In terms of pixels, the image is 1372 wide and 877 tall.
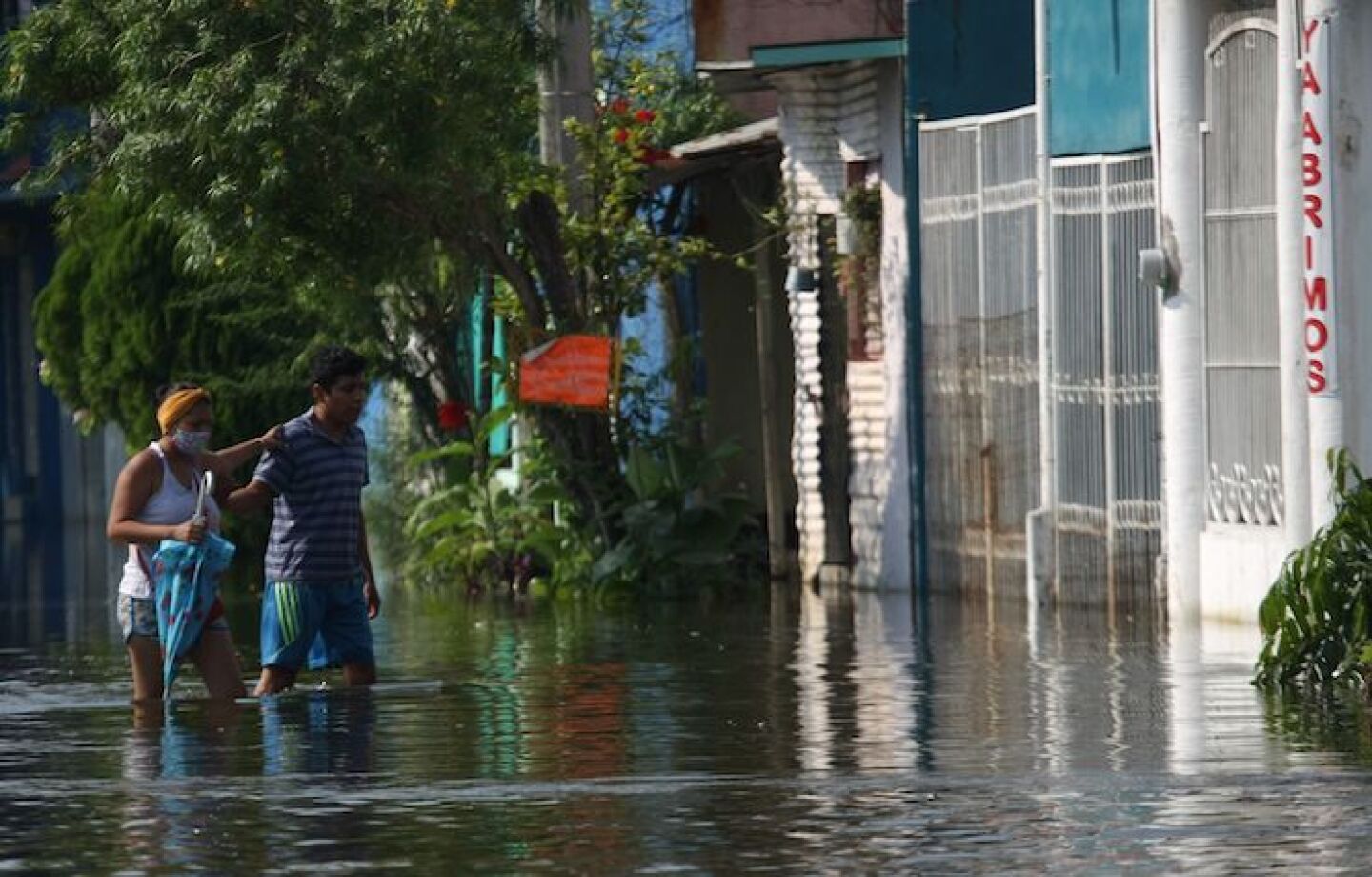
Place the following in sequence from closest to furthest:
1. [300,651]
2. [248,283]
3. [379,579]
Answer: [300,651] < [248,283] < [379,579]

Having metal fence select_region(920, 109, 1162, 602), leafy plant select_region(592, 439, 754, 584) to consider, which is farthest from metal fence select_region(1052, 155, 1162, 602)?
leafy plant select_region(592, 439, 754, 584)

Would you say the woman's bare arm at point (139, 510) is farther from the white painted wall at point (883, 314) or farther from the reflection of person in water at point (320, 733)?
the white painted wall at point (883, 314)

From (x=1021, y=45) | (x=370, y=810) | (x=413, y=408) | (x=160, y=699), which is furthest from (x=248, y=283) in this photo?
(x=370, y=810)

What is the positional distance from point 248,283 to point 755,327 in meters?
4.34

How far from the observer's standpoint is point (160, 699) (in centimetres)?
1593

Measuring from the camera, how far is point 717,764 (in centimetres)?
1302

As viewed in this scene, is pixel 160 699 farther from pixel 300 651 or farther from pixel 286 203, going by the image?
pixel 286 203

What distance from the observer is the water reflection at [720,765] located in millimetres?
10492

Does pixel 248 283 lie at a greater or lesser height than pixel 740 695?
greater

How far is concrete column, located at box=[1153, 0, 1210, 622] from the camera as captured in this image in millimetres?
19812

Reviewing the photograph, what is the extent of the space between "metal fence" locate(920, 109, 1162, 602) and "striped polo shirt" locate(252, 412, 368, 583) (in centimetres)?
637

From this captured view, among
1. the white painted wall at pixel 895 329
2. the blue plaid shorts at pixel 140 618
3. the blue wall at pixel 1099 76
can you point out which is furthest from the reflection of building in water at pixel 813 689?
the blue wall at pixel 1099 76

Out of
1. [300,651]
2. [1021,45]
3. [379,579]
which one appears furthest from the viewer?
[379,579]

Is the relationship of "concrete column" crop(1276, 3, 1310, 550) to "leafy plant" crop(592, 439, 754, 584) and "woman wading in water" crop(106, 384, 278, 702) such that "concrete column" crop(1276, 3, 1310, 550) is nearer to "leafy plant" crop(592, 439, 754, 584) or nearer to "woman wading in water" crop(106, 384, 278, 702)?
"woman wading in water" crop(106, 384, 278, 702)
